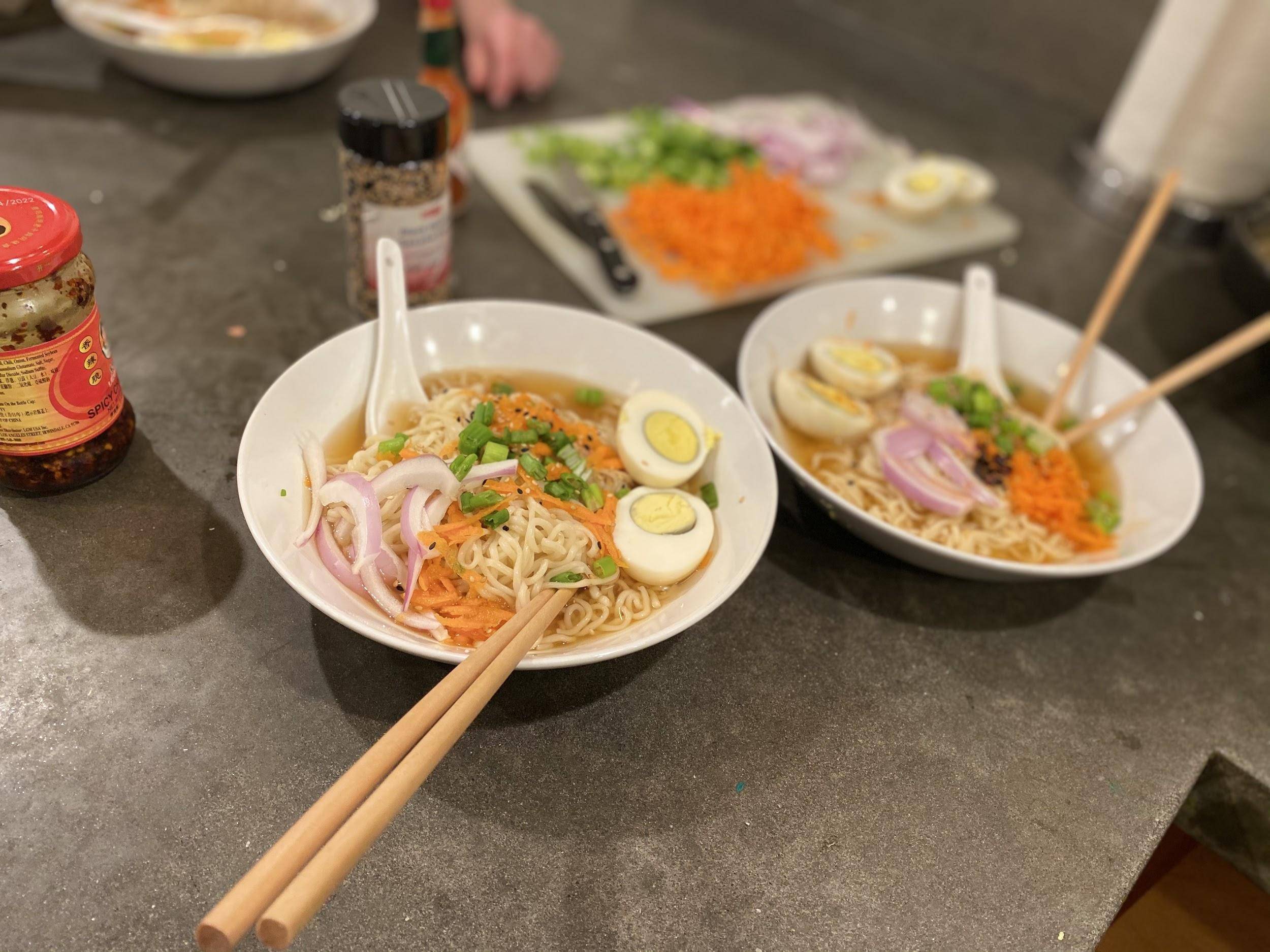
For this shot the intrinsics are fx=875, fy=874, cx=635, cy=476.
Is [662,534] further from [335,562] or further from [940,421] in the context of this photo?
[940,421]

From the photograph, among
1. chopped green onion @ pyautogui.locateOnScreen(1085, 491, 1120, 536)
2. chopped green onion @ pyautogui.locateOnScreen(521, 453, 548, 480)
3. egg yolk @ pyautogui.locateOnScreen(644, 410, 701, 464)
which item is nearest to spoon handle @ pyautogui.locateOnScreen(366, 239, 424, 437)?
chopped green onion @ pyautogui.locateOnScreen(521, 453, 548, 480)

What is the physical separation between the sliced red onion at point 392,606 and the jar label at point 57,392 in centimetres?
48

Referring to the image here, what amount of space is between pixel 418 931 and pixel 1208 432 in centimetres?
206

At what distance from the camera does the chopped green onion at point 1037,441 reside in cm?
174

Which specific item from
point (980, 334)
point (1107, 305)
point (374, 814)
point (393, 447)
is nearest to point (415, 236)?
Result: point (393, 447)

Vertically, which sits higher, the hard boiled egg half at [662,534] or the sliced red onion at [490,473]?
the sliced red onion at [490,473]

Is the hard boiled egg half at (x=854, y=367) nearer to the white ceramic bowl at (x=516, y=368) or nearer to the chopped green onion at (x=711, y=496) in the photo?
the white ceramic bowl at (x=516, y=368)

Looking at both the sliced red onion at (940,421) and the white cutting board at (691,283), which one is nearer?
the sliced red onion at (940,421)

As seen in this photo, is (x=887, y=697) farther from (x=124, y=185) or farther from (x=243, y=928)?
(x=124, y=185)

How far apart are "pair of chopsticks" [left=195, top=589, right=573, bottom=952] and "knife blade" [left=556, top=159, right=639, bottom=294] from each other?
1.10 metres

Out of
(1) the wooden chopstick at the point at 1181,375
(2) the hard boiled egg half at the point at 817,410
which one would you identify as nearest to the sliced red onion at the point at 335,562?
(2) the hard boiled egg half at the point at 817,410

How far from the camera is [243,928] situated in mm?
752

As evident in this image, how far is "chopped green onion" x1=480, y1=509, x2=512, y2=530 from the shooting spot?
Result: 1235 mm

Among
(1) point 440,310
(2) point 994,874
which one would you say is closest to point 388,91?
(1) point 440,310
